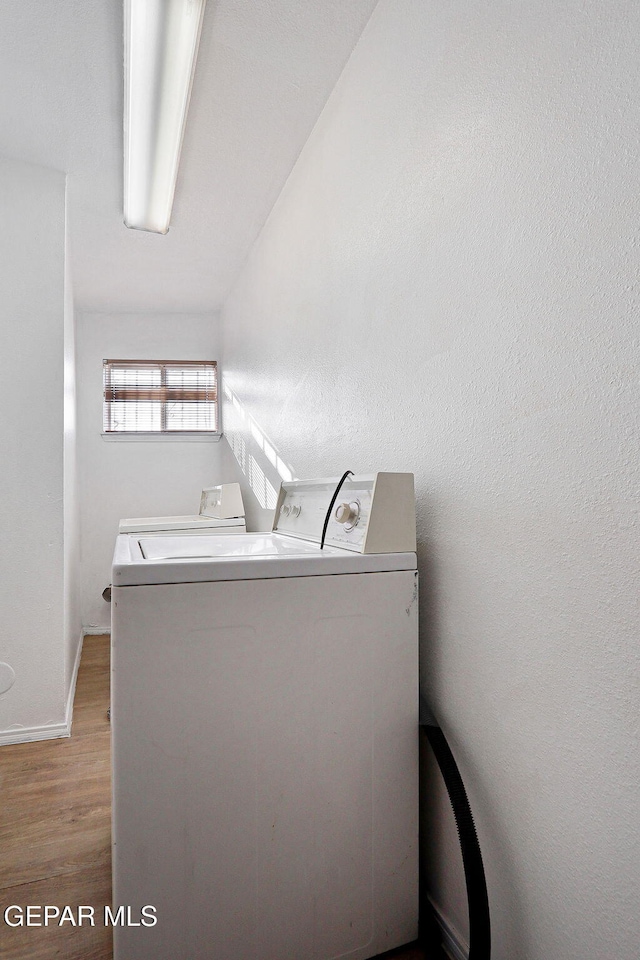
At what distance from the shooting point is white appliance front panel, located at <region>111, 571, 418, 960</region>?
1.13 meters

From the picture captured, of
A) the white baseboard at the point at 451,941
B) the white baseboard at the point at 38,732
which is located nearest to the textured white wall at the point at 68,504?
the white baseboard at the point at 38,732

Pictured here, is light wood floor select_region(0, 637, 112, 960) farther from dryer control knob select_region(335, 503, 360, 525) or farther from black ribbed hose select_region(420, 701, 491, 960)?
dryer control knob select_region(335, 503, 360, 525)

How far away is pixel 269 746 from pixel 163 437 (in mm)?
3712

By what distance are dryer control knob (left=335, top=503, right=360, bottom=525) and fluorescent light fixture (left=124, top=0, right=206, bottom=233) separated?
1.43 metres

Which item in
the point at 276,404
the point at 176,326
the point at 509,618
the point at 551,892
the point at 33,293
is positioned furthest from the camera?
the point at 176,326

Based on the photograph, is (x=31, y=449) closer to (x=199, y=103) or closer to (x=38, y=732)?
→ (x=38, y=732)

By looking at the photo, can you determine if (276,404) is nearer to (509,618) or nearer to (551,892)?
(509,618)

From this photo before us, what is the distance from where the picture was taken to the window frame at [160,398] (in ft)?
15.0

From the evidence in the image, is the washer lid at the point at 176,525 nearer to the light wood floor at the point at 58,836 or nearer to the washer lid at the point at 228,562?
the light wood floor at the point at 58,836

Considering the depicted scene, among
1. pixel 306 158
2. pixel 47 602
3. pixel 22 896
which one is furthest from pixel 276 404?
pixel 22 896

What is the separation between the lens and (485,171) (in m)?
1.23

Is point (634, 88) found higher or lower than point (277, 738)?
higher

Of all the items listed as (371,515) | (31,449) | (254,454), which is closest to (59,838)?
(371,515)

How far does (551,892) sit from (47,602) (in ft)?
7.48
